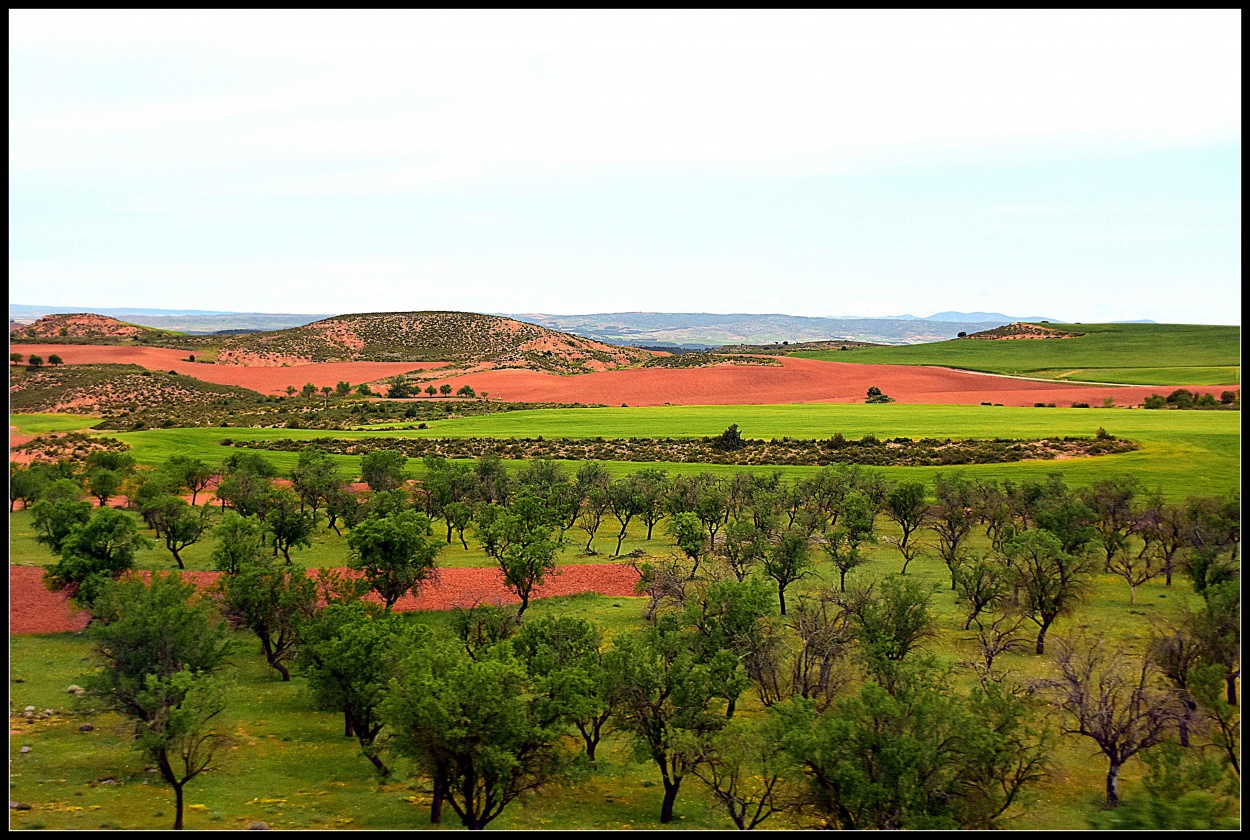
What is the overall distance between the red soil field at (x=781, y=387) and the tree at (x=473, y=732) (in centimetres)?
11248

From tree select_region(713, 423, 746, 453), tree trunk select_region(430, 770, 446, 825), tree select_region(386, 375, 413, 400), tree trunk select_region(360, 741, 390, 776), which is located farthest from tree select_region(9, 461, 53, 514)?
tree select_region(386, 375, 413, 400)

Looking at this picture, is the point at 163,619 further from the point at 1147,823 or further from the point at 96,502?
the point at 96,502

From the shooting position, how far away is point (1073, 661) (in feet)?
95.6

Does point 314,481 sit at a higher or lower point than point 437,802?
higher

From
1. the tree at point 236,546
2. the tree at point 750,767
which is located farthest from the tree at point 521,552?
the tree at point 750,767

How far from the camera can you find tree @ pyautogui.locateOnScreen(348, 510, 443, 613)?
37906mm

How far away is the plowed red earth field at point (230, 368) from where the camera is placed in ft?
458

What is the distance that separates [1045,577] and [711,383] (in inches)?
4328

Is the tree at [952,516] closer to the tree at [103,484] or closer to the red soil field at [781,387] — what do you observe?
the tree at [103,484]

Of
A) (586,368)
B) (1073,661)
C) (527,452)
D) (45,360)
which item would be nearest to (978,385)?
(586,368)

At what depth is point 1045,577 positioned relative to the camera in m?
35.6

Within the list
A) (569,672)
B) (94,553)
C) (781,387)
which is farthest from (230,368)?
(569,672)

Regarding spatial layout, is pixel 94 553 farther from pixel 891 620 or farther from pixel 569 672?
pixel 891 620

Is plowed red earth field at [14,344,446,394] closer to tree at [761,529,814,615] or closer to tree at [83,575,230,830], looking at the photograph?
tree at [83,575,230,830]
